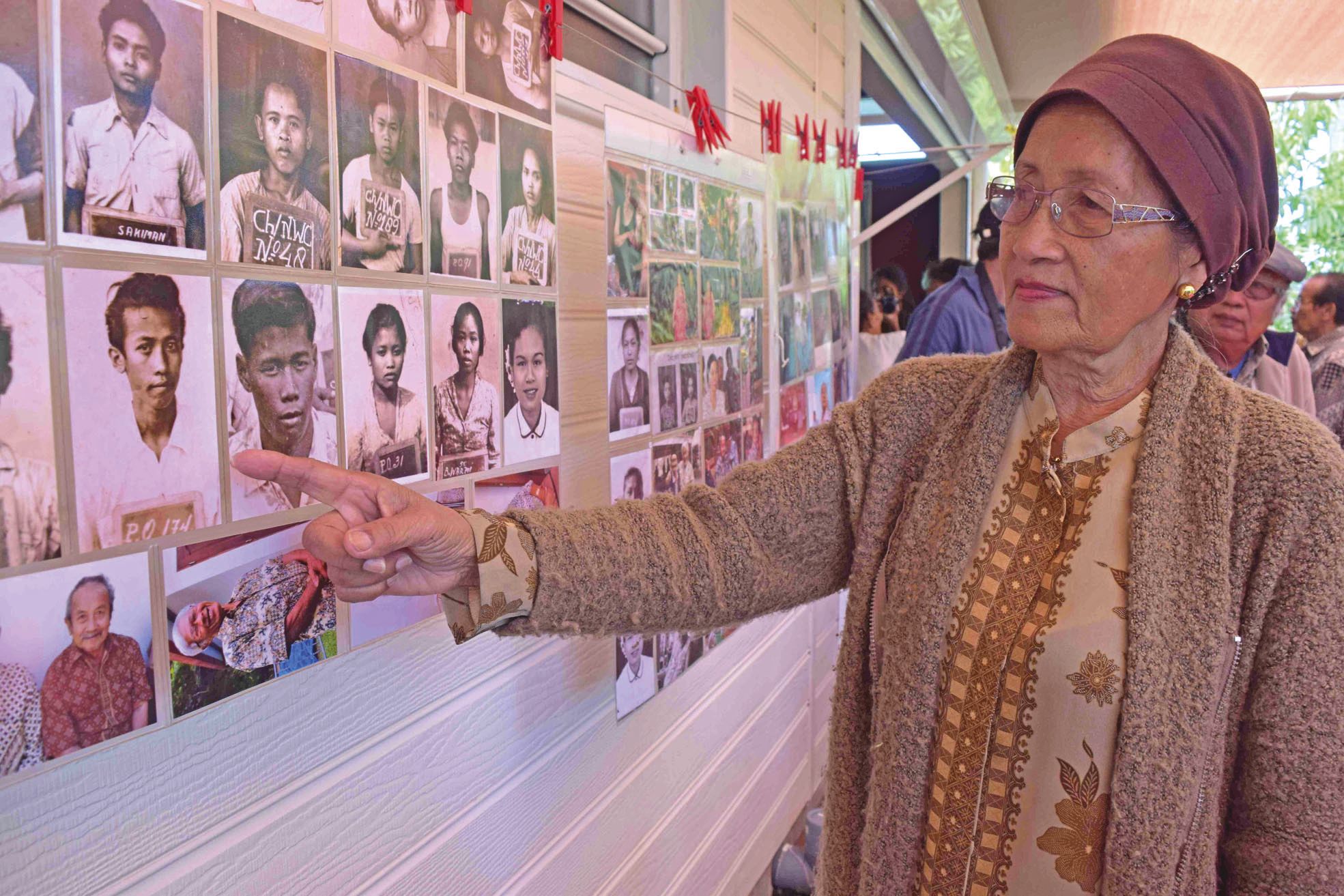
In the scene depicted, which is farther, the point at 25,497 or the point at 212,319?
the point at 212,319

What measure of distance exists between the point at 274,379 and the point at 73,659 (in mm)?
329

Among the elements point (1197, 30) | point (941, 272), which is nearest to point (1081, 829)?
point (941, 272)

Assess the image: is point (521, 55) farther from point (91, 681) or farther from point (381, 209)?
Result: point (91, 681)

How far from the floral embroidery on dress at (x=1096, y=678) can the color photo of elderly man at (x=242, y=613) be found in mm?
849

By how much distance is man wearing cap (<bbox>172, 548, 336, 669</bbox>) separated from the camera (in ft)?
3.12

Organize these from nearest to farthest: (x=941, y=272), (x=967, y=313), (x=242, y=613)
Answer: (x=242, y=613) < (x=967, y=313) < (x=941, y=272)

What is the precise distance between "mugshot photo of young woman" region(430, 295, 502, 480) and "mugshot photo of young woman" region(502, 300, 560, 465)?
34 millimetres

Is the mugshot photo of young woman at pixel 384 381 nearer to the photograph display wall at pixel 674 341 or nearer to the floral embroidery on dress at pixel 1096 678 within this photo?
the photograph display wall at pixel 674 341

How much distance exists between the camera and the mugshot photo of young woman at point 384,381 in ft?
3.72

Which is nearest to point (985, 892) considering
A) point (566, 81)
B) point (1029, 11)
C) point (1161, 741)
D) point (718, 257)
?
point (1161, 741)

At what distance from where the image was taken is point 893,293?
6.10m

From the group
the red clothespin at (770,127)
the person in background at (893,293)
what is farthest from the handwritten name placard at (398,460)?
the person in background at (893,293)

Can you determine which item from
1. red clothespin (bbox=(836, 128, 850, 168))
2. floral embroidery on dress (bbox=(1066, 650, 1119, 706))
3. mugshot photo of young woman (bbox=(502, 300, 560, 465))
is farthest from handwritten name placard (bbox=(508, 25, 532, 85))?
red clothespin (bbox=(836, 128, 850, 168))

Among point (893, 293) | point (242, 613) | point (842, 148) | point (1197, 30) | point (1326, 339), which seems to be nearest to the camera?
point (242, 613)
